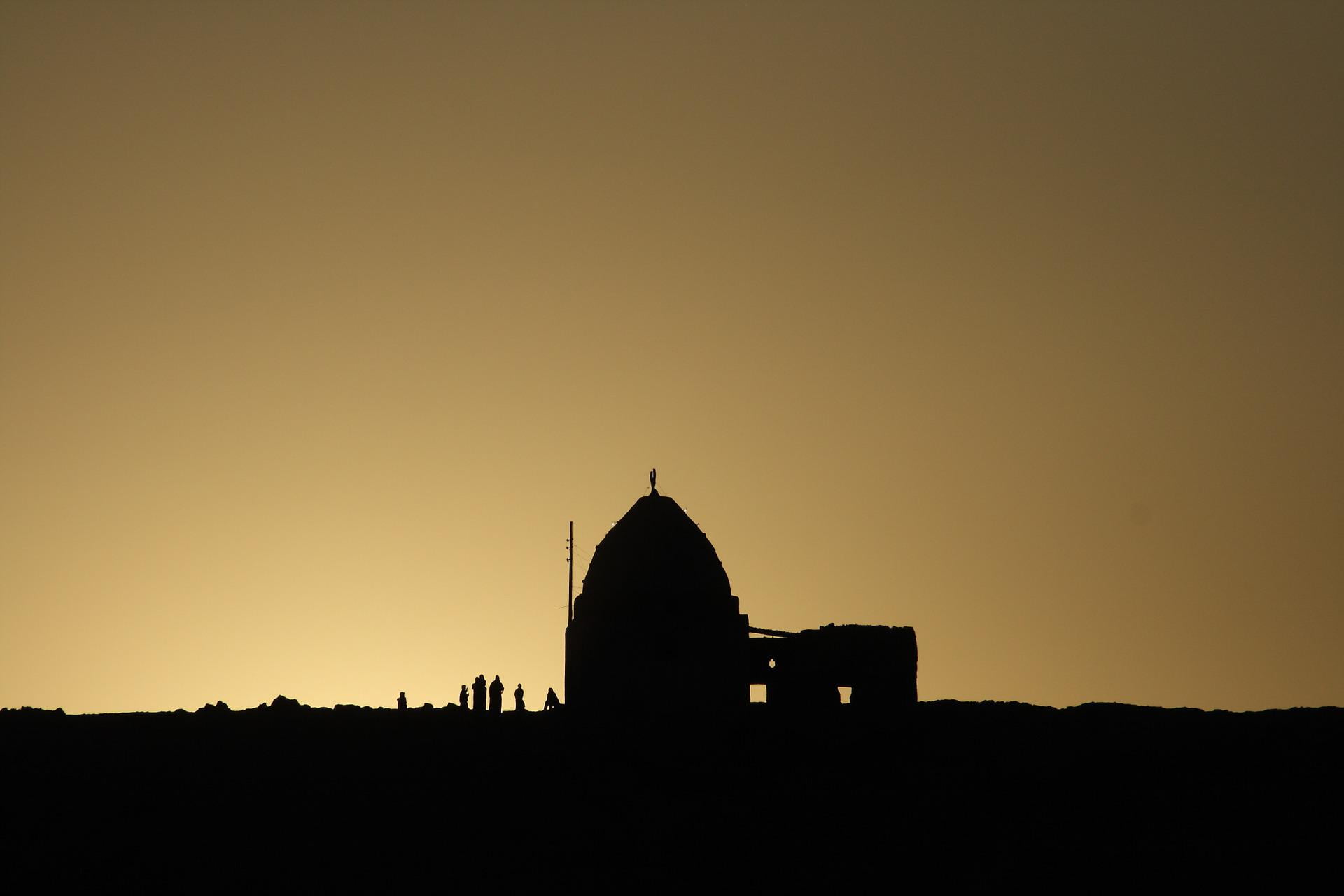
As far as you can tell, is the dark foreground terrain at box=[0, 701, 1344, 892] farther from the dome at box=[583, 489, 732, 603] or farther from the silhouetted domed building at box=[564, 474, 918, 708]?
the dome at box=[583, 489, 732, 603]

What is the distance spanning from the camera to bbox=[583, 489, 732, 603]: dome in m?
46.2

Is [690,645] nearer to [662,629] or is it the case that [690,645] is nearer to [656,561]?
[662,629]

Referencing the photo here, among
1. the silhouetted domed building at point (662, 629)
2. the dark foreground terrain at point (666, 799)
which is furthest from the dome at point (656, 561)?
the dark foreground terrain at point (666, 799)

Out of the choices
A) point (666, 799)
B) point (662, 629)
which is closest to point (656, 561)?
point (662, 629)

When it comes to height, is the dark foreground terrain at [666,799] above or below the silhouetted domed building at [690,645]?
below

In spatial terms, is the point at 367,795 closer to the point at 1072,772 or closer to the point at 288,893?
the point at 288,893

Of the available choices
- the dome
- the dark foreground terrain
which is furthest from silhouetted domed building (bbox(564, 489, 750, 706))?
the dark foreground terrain

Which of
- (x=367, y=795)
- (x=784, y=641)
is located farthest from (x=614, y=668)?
(x=367, y=795)

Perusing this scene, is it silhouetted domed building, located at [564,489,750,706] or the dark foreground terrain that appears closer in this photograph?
the dark foreground terrain

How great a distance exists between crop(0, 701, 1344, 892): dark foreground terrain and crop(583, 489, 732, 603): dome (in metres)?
4.65

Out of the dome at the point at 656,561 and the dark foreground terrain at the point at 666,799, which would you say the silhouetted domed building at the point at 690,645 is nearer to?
the dome at the point at 656,561

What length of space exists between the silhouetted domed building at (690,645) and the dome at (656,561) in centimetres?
2

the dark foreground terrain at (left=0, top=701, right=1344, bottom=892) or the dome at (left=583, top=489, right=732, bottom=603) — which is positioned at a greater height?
the dome at (left=583, top=489, right=732, bottom=603)

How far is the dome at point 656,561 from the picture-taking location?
1820 inches
